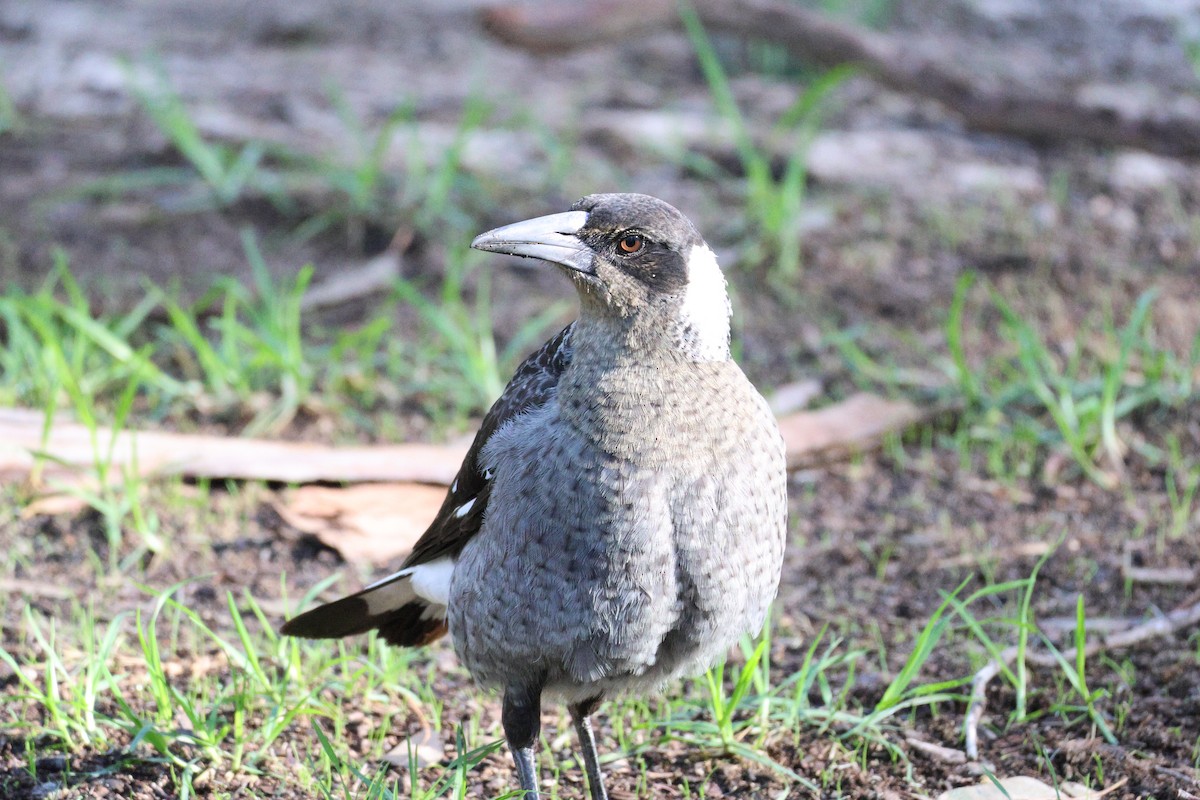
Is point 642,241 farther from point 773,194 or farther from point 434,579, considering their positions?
point 773,194

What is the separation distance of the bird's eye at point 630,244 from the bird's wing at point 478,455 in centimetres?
21

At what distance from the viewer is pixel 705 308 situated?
103 inches

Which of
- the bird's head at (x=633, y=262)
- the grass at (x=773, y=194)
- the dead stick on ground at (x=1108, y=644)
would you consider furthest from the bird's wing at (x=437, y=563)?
the grass at (x=773, y=194)

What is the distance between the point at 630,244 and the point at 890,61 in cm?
312

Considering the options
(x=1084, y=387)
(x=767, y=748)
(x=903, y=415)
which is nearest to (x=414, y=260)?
(x=903, y=415)

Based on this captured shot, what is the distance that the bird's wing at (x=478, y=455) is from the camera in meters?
2.65

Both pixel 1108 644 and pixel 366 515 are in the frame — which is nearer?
pixel 1108 644

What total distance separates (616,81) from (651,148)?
3.38 feet

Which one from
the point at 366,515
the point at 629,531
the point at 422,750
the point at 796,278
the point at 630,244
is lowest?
the point at 422,750

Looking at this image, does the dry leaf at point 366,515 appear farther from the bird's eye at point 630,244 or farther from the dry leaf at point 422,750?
the bird's eye at point 630,244

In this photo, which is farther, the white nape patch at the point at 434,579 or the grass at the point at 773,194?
the grass at the point at 773,194

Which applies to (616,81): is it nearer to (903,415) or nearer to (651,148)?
(651,148)

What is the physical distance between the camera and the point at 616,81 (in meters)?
6.55

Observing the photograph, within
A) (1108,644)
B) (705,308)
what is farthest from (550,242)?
(1108,644)
